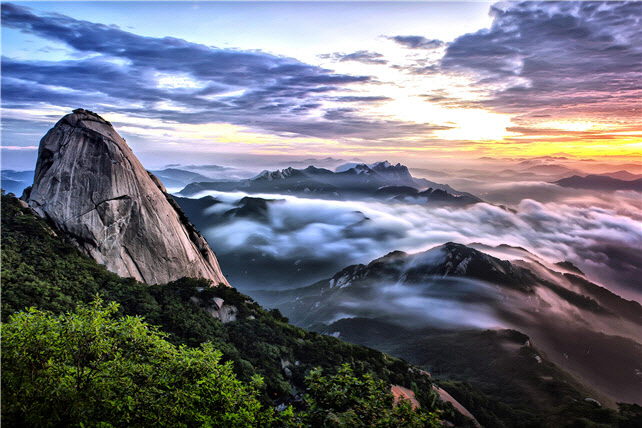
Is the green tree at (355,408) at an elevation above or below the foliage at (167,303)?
above

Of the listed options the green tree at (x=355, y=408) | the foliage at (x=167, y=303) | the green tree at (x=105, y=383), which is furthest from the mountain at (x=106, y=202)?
the green tree at (x=355, y=408)

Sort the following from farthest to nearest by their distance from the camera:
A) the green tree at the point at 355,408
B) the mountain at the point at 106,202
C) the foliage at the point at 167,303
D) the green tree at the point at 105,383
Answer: the mountain at the point at 106,202, the foliage at the point at 167,303, the green tree at the point at 355,408, the green tree at the point at 105,383

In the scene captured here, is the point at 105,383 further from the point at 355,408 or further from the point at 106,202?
the point at 106,202

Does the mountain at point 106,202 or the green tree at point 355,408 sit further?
the mountain at point 106,202

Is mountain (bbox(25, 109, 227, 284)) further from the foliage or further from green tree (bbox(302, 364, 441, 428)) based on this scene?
green tree (bbox(302, 364, 441, 428))

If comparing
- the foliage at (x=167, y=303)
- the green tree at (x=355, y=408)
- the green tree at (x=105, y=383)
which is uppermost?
the green tree at (x=105, y=383)

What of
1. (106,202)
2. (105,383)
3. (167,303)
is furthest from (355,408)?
(106,202)

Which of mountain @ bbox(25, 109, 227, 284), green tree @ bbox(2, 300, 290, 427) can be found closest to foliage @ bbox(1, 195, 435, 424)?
mountain @ bbox(25, 109, 227, 284)

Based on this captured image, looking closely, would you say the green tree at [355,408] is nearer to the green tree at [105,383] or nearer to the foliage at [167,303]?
the green tree at [105,383]
